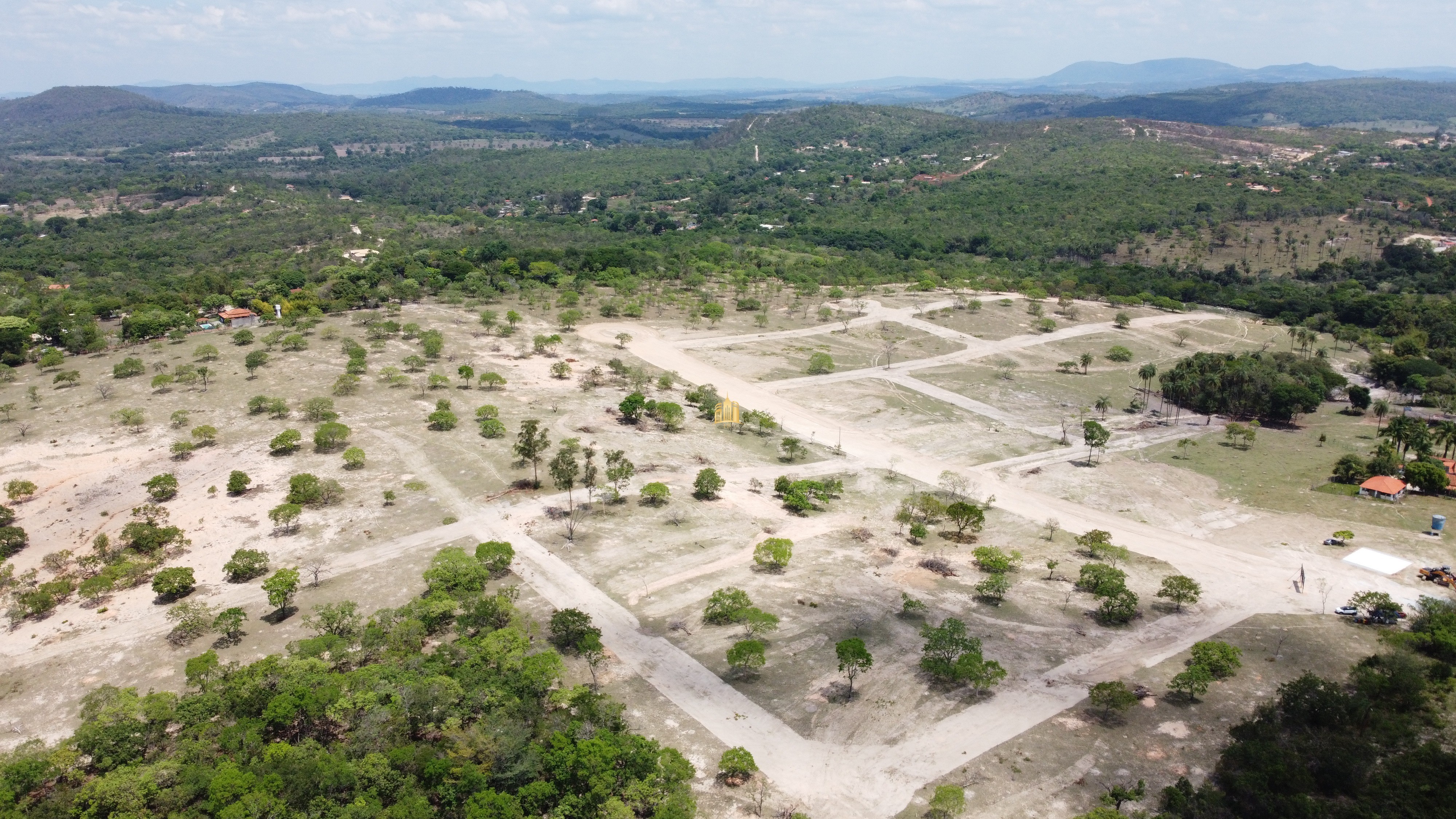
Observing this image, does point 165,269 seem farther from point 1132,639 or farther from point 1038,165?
point 1038,165

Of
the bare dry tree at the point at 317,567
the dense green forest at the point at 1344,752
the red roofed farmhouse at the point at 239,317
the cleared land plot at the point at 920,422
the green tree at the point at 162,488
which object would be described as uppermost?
the red roofed farmhouse at the point at 239,317

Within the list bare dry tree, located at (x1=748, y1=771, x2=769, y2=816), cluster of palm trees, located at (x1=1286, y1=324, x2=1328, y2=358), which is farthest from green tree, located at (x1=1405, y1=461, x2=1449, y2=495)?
bare dry tree, located at (x1=748, y1=771, x2=769, y2=816)

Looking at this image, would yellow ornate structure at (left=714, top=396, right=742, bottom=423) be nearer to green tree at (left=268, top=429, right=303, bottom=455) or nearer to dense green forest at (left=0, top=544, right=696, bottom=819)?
green tree at (left=268, top=429, right=303, bottom=455)

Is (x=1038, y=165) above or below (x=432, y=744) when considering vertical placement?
above

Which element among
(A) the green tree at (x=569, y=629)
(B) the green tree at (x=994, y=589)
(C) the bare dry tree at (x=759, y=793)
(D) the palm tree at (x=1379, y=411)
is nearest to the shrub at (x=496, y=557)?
(A) the green tree at (x=569, y=629)

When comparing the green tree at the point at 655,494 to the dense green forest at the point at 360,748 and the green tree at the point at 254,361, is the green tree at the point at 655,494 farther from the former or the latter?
the green tree at the point at 254,361

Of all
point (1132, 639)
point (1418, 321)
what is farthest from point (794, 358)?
point (1418, 321)
